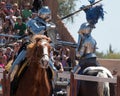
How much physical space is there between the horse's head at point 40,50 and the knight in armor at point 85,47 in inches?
46.1

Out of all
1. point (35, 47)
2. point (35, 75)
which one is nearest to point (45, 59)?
point (35, 47)

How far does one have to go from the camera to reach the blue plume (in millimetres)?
10203

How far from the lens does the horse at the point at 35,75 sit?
886 centimetres

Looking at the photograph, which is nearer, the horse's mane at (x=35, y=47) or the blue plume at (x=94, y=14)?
the horse's mane at (x=35, y=47)

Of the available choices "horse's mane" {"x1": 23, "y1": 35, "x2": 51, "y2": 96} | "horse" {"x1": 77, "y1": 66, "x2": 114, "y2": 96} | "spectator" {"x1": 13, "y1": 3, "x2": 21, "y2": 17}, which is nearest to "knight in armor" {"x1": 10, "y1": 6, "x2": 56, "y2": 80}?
"horse's mane" {"x1": 23, "y1": 35, "x2": 51, "y2": 96}

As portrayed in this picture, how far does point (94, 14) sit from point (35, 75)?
197 cm

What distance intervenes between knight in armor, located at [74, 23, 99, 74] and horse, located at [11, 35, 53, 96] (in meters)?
0.97

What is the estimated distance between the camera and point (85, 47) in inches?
397

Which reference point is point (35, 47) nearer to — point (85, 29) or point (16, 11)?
point (85, 29)

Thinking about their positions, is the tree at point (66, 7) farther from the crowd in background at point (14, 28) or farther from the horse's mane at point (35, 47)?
the horse's mane at point (35, 47)

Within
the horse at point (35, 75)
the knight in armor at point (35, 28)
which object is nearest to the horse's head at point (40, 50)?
the horse at point (35, 75)

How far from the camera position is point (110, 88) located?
9664 mm

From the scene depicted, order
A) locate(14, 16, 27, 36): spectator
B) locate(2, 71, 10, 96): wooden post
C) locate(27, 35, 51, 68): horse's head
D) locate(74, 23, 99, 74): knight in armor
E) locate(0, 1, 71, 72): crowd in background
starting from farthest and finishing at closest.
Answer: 1. locate(14, 16, 27, 36): spectator
2. locate(0, 1, 71, 72): crowd in background
3. locate(74, 23, 99, 74): knight in armor
4. locate(2, 71, 10, 96): wooden post
5. locate(27, 35, 51, 68): horse's head

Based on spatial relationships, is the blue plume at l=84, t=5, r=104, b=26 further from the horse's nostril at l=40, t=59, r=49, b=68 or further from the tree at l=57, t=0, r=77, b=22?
the tree at l=57, t=0, r=77, b=22
